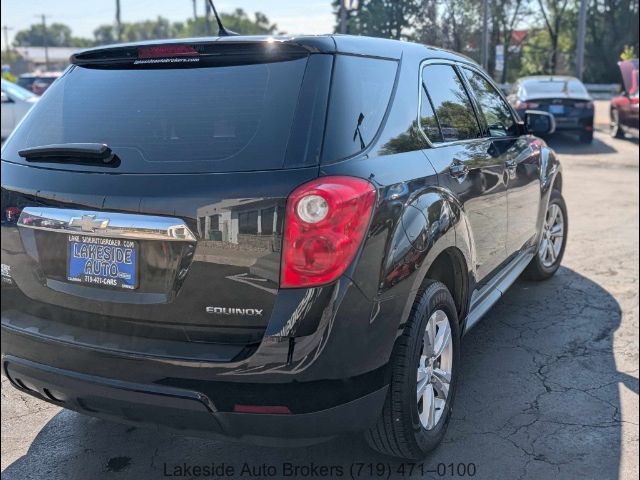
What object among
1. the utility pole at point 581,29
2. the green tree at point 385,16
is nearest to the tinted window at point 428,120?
the green tree at point 385,16

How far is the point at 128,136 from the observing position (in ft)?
8.25

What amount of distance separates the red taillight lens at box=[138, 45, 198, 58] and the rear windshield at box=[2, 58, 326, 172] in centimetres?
7

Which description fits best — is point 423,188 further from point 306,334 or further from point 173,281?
point 173,281

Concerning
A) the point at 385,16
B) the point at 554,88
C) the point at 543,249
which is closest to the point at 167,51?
the point at 543,249

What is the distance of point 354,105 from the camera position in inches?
97.6

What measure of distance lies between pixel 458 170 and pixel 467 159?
211mm

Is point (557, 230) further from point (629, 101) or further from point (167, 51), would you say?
point (629, 101)

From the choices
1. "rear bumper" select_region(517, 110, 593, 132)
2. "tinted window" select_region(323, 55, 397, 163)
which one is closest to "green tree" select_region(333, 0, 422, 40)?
"rear bumper" select_region(517, 110, 593, 132)

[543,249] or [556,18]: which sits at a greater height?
[556,18]

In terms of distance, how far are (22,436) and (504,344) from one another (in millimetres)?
2745

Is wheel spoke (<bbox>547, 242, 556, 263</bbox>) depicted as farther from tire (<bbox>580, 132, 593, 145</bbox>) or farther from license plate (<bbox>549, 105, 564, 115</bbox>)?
tire (<bbox>580, 132, 593, 145</bbox>)

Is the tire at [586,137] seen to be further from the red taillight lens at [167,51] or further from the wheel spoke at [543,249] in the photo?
the red taillight lens at [167,51]

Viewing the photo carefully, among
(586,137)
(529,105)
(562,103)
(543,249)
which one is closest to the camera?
(543,249)

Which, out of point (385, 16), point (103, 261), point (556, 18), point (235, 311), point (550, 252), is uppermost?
point (556, 18)
